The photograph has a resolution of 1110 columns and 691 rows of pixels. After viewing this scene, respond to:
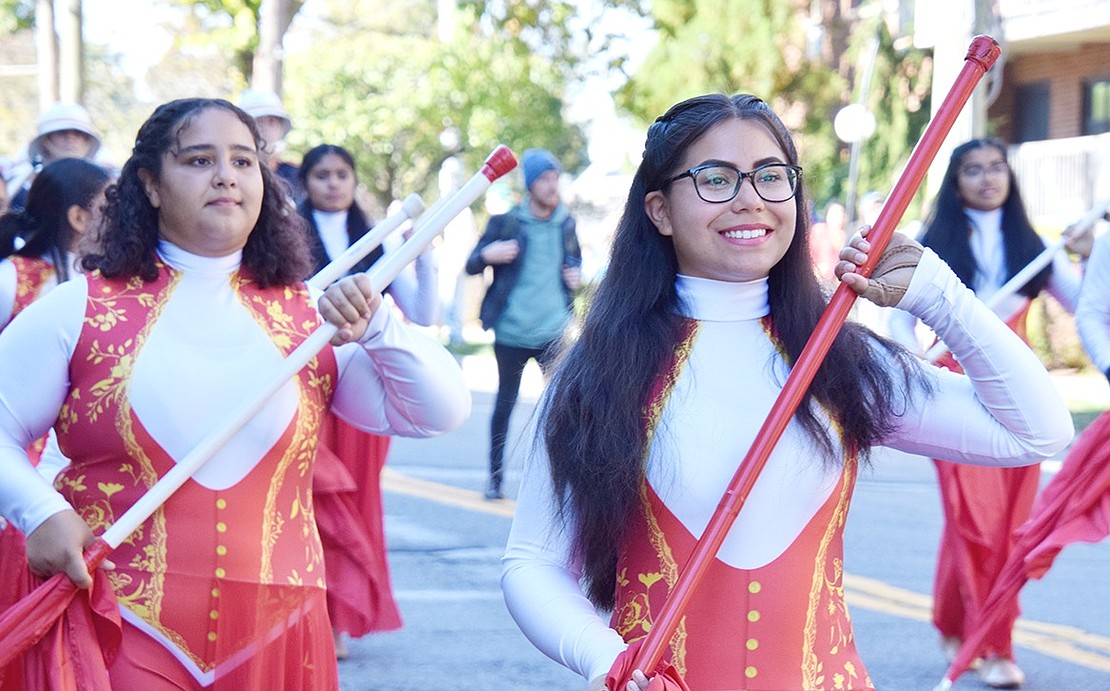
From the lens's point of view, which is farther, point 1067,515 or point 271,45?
point 271,45

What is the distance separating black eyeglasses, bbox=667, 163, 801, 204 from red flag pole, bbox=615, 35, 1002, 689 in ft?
0.62

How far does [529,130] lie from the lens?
36.8m

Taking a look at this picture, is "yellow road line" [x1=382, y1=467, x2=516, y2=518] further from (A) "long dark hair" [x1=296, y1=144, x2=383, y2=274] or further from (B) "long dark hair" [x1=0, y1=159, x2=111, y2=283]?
(B) "long dark hair" [x1=0, y1=159, x2=111, y2=283]

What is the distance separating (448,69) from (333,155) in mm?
27597

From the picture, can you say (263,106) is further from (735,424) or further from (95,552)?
(735,424)

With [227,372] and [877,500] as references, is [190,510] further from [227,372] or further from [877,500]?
[877,500]

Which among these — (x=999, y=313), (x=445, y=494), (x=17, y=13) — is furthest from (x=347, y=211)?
(x=17, y=13)

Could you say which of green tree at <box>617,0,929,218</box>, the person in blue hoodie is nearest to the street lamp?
green tree at <box>617,0,929,218</box>

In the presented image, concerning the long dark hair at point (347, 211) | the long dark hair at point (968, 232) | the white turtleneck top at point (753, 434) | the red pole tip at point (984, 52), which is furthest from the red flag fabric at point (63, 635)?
the long dark hair at point (968, 232)

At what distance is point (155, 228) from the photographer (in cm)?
332

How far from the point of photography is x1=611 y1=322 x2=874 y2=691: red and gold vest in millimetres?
2551

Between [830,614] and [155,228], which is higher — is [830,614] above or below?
below

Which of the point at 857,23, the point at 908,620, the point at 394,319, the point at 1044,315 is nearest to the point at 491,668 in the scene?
the point at 908,620

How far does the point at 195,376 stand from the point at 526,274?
658 cm
